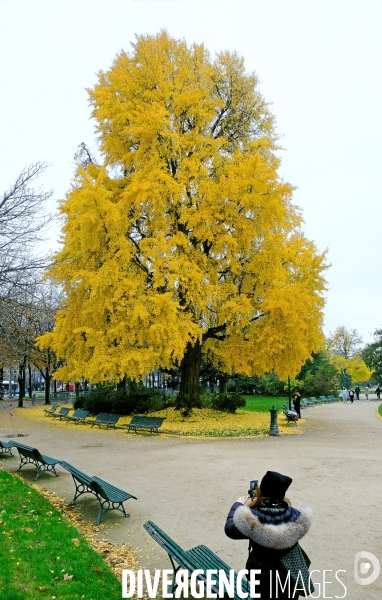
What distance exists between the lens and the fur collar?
297 cm

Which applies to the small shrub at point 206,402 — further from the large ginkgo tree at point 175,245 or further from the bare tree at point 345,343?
the bare tree at point 345,343

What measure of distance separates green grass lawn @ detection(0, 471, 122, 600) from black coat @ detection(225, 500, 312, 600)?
7.38ft

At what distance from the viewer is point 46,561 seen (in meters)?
5.38

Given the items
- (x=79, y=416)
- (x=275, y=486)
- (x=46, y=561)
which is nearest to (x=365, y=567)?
(x=275, y=486)

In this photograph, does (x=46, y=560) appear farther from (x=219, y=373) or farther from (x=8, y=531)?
(x=219, y=373)

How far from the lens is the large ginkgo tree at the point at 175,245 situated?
17297 millimetres

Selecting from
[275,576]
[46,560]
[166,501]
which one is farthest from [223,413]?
[275,576]

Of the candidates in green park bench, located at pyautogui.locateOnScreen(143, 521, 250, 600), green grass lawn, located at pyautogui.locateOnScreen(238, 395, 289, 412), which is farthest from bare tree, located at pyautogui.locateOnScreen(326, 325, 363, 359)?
green park bench, located at pyautogui.locateOnScreen(143, 521, 250, 600)

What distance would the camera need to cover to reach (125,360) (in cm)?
1655

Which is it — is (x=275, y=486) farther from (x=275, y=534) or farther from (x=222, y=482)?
(x=222, y=482)

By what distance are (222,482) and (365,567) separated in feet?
14.6

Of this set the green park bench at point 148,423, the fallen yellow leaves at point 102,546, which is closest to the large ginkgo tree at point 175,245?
the green park bench at point 148,423

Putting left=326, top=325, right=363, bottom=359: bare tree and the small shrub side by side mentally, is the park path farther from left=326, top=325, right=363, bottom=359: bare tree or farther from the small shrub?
left=326, top=325, right=363, bottom=359: bare tree

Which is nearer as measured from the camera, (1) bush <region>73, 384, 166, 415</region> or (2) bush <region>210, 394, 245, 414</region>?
(2) bush <region>210, 394, 245, 414</region>
